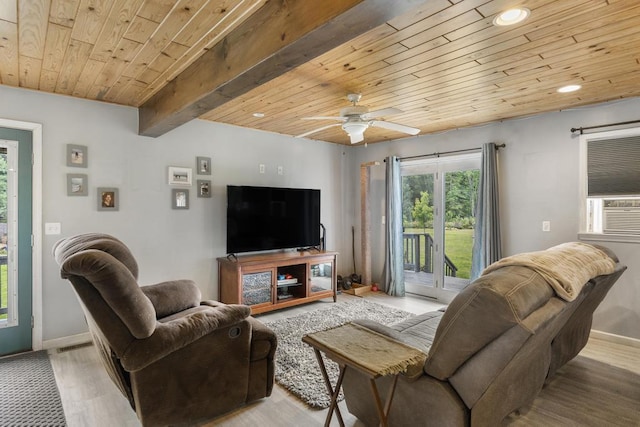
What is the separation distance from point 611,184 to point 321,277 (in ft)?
11.5

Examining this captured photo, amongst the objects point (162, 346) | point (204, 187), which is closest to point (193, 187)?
point (204, 187)

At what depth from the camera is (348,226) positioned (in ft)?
19.4

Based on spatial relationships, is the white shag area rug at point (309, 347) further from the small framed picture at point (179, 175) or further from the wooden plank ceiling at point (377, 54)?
the wooden plank ceiling at point (377, 54)

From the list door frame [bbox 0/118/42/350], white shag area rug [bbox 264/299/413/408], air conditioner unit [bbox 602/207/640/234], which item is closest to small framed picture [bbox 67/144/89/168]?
door frame [bbox 0/118/42/350]

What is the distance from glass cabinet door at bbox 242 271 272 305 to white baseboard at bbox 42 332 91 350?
1593 mm

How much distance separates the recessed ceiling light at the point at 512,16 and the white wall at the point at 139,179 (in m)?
3.29

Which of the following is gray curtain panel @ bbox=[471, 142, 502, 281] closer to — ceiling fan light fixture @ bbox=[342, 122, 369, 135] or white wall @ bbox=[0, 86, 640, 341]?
white wall @ bbox=[0, 86, 640, 341]

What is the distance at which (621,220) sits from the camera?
3508mm

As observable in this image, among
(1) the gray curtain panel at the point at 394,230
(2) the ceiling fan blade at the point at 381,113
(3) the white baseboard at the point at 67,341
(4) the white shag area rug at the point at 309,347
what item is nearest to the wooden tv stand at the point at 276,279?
(4) the white shag area rug at the point at 309,347

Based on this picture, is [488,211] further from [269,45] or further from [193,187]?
[193,187]

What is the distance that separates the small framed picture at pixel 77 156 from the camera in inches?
131

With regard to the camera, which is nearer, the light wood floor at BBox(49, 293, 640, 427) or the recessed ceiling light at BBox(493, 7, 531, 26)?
the recessed ceiling light at BBox(493, 7, 531, 26)

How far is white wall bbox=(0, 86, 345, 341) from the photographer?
3248 millimetres

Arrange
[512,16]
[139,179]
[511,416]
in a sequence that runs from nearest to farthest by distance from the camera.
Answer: [512,16], [511,416], [139,179]
